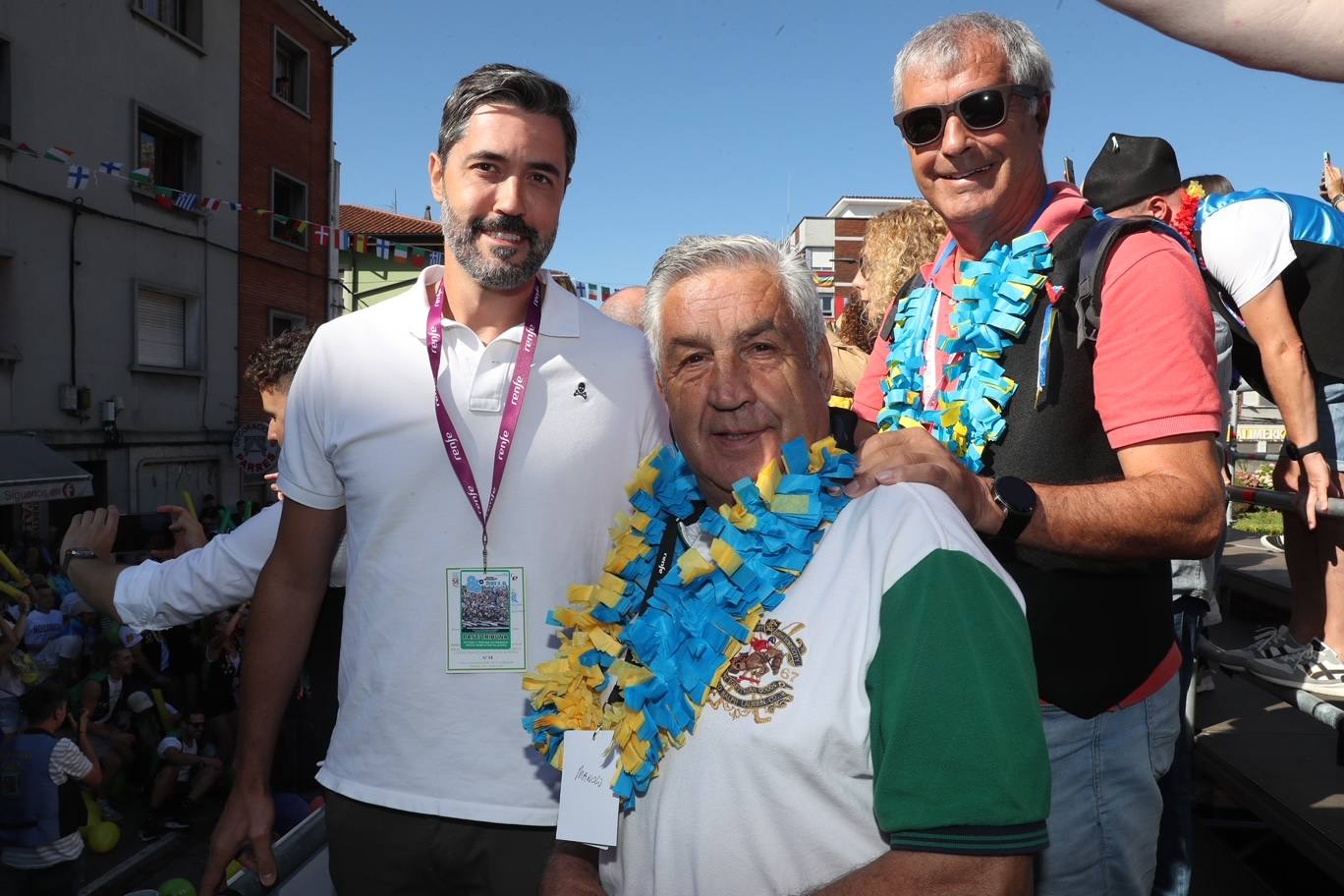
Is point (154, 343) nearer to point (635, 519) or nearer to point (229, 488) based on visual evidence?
point (229, 488)

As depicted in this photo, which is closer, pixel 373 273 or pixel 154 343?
pixel 154 343

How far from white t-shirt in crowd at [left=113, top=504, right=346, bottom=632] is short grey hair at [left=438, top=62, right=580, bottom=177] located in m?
1.25

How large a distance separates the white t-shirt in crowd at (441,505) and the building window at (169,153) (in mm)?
16724

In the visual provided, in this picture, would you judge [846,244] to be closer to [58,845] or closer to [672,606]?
[58,845]

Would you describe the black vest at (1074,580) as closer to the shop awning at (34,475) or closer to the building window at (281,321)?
the shop awning at (34,475)

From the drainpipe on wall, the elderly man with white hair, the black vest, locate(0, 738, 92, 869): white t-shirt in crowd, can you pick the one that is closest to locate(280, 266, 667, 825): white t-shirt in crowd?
the elderly man with white hair

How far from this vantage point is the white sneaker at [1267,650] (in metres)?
3.16

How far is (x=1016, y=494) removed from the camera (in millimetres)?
1644

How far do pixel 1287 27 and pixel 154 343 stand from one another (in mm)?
18598

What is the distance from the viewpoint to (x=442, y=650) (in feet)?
7.39

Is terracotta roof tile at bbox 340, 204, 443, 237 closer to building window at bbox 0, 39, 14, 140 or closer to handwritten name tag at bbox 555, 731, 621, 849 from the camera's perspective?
building window at bbox 0, 39, 14, 140

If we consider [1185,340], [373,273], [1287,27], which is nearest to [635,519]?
[1185,340]

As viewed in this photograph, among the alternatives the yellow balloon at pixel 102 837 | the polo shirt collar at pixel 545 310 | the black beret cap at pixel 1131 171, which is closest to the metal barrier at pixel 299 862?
the polo shirt collar at pixel 545 310

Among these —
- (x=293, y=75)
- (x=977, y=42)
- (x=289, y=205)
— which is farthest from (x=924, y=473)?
(x=293, y=75)
